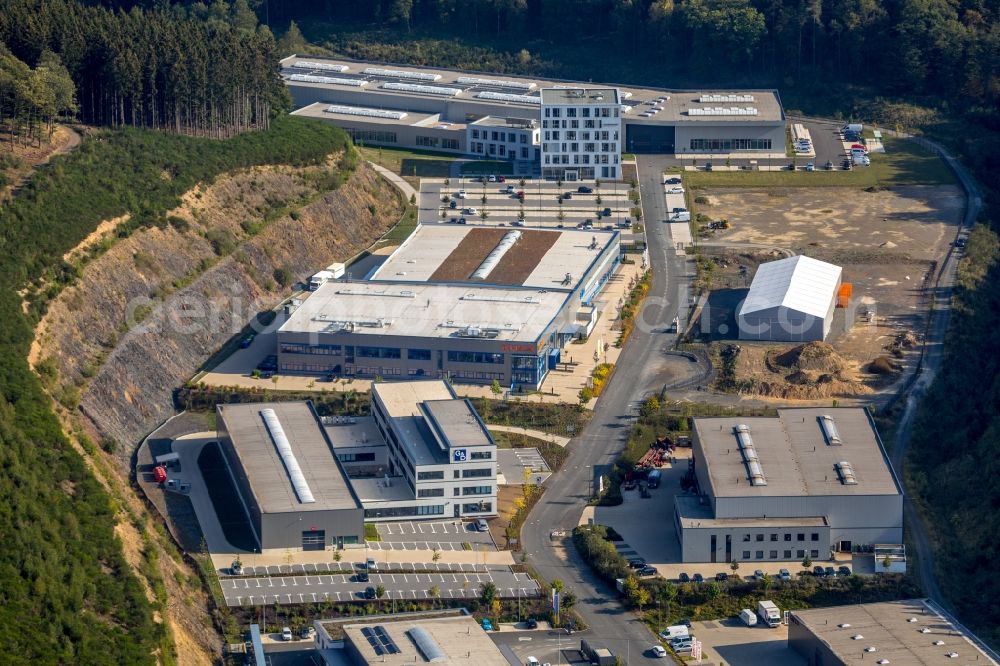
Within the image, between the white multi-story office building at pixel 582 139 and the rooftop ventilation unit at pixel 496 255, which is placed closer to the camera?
the rooftop ventilation unit at pixel 496 255

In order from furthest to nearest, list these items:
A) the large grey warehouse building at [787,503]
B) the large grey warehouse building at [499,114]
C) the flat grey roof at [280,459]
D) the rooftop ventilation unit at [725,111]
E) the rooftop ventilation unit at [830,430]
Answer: the rooftop ventilation unit at [725,111] → the large grey warehouse building at [499,114] → the rooftop ventilation unit at [830,430] → the flat grey roof at [280,459] → the large grey warehouse building at [787,503]

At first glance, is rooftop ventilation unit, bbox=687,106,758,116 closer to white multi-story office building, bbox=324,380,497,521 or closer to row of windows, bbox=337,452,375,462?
white multi-story office building, bbox=324,380,497,521

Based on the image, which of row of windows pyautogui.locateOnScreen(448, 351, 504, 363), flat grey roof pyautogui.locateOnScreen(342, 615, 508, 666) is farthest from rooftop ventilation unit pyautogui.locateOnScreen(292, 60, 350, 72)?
flat grey roof pyautogui.locateOnScreen(342, 615, 508, 666)

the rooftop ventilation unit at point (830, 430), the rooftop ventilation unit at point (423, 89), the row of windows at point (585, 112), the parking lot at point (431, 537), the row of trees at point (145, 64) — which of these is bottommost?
the parking lot at point (431, 537)

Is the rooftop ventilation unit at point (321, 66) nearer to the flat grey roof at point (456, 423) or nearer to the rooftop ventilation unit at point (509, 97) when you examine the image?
the rooftop ventilation unit at point (509, 97)

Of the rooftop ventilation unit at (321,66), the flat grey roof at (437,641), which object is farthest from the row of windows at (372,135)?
the flat grey roof at (437,641)

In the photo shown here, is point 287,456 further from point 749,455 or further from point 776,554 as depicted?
point 776,554
